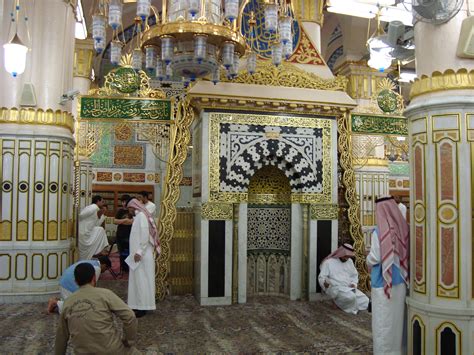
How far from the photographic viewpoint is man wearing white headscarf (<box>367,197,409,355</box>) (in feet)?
11.3

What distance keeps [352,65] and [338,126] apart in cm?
390

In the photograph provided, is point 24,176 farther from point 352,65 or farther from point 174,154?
point 352,65

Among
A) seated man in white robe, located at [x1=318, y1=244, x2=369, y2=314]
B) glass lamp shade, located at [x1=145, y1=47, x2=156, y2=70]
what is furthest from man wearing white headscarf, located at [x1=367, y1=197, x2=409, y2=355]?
glass lamp shade, located at [x1=145, y1=47, x2=156, y2=70]

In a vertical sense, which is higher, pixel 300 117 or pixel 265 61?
pixel 265 61

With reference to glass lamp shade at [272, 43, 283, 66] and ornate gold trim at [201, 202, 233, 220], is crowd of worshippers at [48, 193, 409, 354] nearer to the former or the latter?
ornate gold trim at [201, 202, 233, 220]

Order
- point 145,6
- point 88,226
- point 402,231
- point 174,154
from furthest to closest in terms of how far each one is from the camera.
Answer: point 88,226 < point 174,154 < point 145,6 < point 402,231

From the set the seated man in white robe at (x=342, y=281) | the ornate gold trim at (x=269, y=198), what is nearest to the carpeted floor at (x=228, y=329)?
the seated man in white robe at (x=342, y=281)

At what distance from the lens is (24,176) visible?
218 inches

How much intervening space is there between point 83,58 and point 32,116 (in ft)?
13.8

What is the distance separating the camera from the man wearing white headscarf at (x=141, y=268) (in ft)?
15.8

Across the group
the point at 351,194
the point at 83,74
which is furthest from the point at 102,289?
the point at 83,74

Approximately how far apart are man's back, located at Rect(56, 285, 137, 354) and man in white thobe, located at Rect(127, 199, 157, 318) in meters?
2.32

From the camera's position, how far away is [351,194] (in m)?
6.09

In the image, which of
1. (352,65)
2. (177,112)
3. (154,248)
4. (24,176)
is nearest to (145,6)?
(177,112)
